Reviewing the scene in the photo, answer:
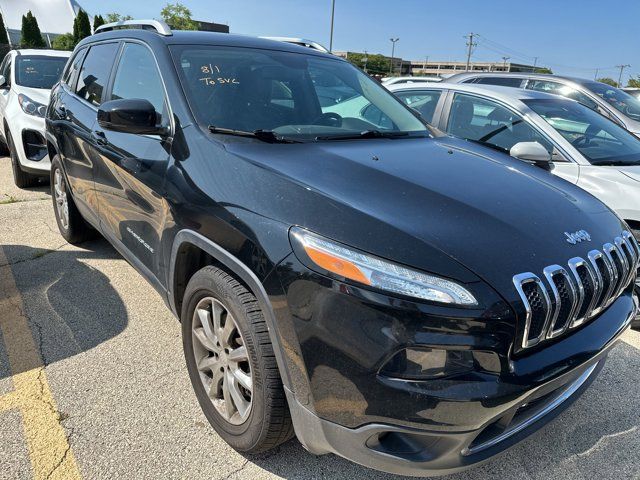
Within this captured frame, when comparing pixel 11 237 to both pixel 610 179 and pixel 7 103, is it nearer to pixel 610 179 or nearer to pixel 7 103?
pixel 7 103

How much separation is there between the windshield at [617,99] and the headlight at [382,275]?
6990mm

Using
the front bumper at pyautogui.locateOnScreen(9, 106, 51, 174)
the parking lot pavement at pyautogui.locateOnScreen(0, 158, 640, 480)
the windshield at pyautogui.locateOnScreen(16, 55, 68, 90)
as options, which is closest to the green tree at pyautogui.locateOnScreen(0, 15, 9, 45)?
the windshield at pyautogui.locateOnScreen(16, 55, 68, 90)

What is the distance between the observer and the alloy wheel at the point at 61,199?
4285 millimetres

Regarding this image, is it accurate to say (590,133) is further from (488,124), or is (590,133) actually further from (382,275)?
(382,275)

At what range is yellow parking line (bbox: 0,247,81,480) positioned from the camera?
6.81 feet

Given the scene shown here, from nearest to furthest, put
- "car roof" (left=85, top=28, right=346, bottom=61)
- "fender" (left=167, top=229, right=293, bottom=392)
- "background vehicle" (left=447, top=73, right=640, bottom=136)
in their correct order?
"fender" (left=167, top=229, right=293, bottom=392)
"car roof" (left=85, top=28, right=346, bottom=61)
"background vehicle" (left=447, top=73, right=640, bottom=136)

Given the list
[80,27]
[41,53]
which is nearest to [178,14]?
[80,27]

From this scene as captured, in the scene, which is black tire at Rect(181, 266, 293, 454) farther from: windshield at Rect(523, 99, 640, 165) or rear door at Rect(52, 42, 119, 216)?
windshield at Rect(523, 99, 640, 165)

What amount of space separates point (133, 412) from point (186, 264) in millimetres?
773

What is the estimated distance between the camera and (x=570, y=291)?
172cm

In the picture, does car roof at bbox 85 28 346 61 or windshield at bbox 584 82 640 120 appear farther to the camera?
windshield at bbox 584 82 640 120

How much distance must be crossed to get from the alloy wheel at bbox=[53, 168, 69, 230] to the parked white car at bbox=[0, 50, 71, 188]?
166 centimetres

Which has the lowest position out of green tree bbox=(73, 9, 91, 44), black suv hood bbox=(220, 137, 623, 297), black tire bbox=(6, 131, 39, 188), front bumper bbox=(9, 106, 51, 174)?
black tire bbox=(6, 131, 39, 188)

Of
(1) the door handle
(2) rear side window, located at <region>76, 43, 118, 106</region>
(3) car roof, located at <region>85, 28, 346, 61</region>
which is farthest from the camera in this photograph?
(2) rear side window, located at <region>76, 43, 118, 106</region>
